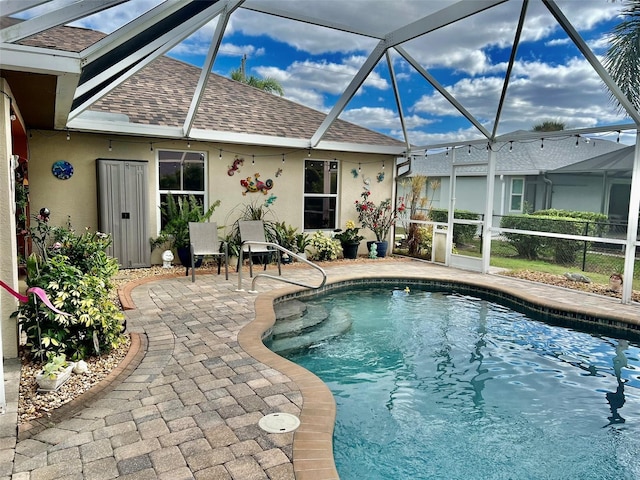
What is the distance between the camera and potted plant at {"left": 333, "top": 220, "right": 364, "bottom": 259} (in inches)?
460

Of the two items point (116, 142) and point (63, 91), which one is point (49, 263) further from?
point (116, 142)

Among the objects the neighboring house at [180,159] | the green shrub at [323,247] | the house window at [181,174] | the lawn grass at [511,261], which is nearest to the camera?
the neighboring house at [180,159]

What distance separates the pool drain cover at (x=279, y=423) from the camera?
10.5 ft

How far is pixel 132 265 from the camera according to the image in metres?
9.12

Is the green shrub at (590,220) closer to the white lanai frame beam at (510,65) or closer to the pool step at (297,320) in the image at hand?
the white lanai frame beam at (510,65)

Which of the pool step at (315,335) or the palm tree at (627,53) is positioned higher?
the palm tree at (627,53)

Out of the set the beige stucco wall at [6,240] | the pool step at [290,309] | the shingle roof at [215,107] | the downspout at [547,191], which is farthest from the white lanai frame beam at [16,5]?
the downspout at [547,191]

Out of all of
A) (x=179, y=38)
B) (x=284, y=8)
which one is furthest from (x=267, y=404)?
(x=284, y=8)

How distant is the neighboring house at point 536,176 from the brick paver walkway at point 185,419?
7.07 metres

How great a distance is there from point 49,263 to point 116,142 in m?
5.36

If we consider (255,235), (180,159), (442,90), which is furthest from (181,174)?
(442,90)

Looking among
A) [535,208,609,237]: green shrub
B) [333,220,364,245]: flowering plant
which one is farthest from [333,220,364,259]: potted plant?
[535,208,609,237]: green shrub

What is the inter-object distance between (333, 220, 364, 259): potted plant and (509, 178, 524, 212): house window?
3.94 metres

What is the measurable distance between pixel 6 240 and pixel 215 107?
7.26 meters
